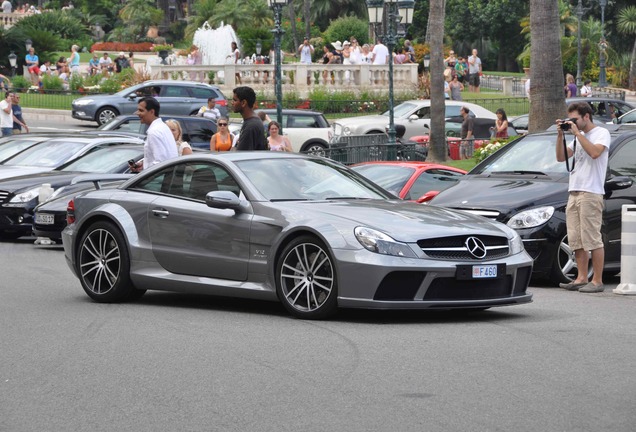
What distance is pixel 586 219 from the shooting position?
12.7 m

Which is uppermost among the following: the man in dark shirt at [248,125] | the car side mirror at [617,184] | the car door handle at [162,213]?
the man in dark shirt at [248,125]

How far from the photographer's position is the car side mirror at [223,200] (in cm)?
1067

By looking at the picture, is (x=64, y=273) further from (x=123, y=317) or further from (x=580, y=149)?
(x=580, y=149)

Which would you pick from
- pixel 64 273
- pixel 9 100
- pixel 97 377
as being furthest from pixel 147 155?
pixel 9 100

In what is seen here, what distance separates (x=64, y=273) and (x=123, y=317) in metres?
4.22

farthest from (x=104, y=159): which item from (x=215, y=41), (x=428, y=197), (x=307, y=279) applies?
(x=215, y=41)

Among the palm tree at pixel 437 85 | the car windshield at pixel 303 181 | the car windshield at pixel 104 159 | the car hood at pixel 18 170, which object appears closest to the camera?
the car windshield at pixel 303 181

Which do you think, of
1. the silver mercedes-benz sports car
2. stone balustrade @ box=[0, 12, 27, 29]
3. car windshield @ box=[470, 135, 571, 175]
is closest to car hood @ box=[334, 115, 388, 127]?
car windshield @ box=[470, 135, 571, 175]

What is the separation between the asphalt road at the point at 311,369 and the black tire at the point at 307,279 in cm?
14

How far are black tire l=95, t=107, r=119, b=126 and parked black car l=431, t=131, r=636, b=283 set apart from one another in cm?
2765

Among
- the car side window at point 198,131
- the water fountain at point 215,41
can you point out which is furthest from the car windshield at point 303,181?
the water fountain at point 215,41

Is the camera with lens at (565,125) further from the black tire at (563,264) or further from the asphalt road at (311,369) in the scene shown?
the asphalt road at (311,369)

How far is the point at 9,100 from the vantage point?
102 ft

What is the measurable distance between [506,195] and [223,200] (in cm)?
416
